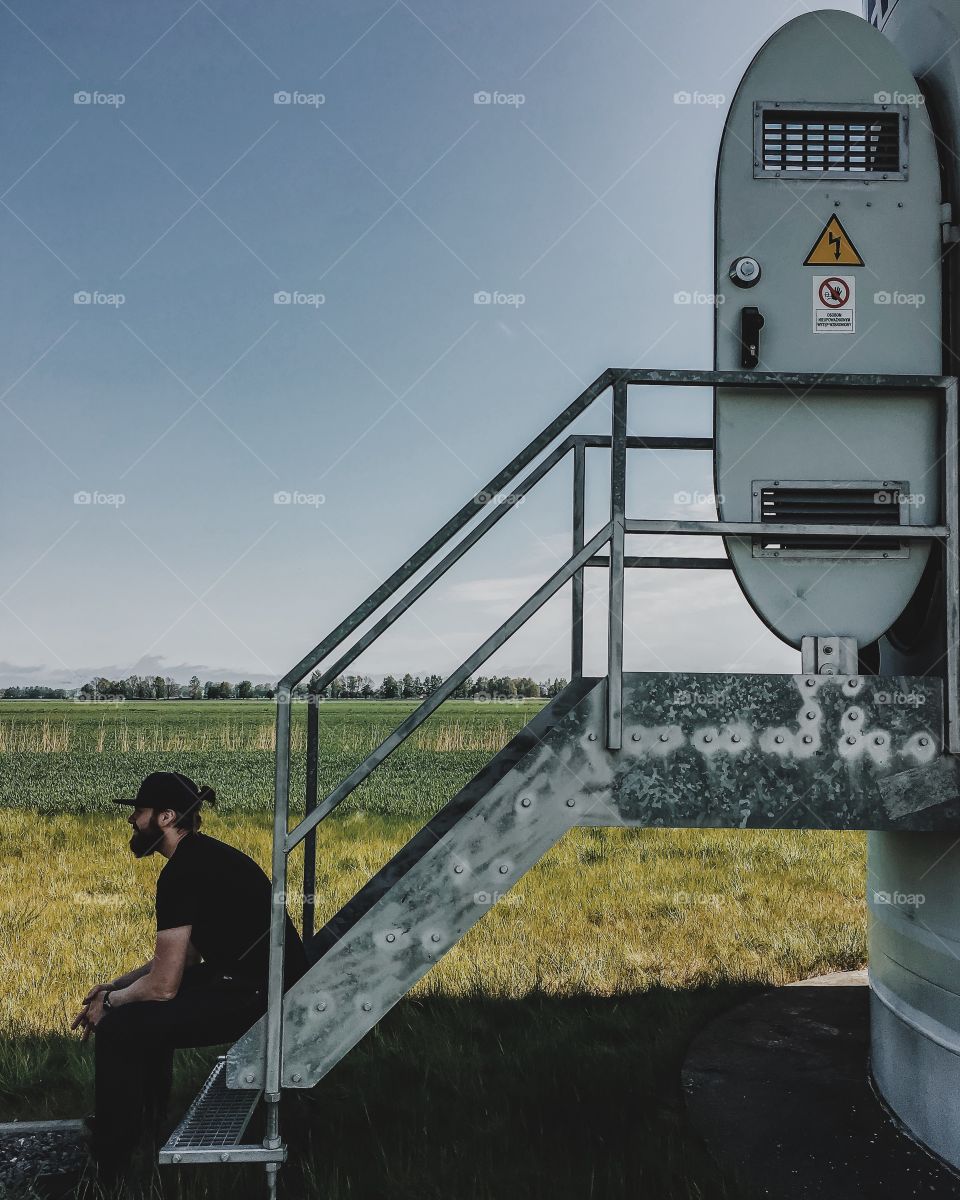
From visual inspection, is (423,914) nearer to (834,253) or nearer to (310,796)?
(310,796)

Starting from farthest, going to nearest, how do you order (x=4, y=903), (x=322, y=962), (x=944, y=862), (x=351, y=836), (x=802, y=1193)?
(x=351, y=836) < (x=4, y=903) < (x=944, y=862) < (x=802, y=1193) < (x=322, y=962)

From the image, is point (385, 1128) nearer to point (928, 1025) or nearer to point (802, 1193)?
Answer: point (802, 1193)

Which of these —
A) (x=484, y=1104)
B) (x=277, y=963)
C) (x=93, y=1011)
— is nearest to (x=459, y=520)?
(x=277, y=963)

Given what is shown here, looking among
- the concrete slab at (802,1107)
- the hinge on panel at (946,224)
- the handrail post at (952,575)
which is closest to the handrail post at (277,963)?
the concrete slab at (802,1107)

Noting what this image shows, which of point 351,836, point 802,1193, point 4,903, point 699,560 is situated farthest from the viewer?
point 351,836

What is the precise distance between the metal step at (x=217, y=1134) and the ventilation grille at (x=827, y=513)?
308cm

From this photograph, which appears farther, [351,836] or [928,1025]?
[351,836]

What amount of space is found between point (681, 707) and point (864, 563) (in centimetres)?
117

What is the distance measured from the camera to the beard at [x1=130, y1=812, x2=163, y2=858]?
158 inches

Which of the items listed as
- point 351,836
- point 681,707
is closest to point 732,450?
point 681,707

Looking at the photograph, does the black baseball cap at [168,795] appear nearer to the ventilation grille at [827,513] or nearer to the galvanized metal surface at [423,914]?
the galvanized metal surface at [423,914]

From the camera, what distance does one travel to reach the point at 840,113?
13.2 ft

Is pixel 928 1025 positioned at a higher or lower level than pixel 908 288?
lower

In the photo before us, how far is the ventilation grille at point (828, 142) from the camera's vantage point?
4.04m
